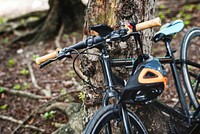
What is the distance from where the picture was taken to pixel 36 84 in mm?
6086

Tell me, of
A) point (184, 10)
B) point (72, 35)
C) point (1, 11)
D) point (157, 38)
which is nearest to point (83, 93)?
point (157, 38)

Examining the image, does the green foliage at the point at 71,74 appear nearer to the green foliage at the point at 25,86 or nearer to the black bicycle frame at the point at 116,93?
the green foliage at the point at 25,86

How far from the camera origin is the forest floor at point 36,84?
500 cm

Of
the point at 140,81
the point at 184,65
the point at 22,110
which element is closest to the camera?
the point at 140,81

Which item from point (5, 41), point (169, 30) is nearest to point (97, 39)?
point (169, 30)

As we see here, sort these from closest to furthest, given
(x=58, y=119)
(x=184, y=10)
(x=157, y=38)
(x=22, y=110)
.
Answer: (x=157, y=38) → (x=58, y=119) → (x=22, y=110) → (x=184, y=10)

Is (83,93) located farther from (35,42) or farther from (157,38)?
(35,42)

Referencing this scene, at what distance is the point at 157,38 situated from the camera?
331 cm

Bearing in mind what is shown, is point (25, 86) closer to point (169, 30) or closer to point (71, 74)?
point (71, 74)

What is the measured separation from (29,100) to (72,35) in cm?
257

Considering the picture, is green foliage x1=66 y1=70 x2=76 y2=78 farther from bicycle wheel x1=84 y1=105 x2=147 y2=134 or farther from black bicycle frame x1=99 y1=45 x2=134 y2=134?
black bicycle frame x1=99 y1=45 x2=134 y2=134

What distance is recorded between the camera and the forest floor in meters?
5.00

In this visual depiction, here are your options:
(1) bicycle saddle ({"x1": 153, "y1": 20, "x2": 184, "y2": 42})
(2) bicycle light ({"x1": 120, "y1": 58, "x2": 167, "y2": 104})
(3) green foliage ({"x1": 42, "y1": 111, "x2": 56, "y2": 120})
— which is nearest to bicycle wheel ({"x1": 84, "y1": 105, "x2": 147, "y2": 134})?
(2) bicycle light ({"x1": 120, "y1": 58, "x2": 167, "y2": 104})

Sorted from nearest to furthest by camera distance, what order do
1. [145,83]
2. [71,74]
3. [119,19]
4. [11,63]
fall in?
[145,83] → [119,19] → [71,74] → [11,63]
